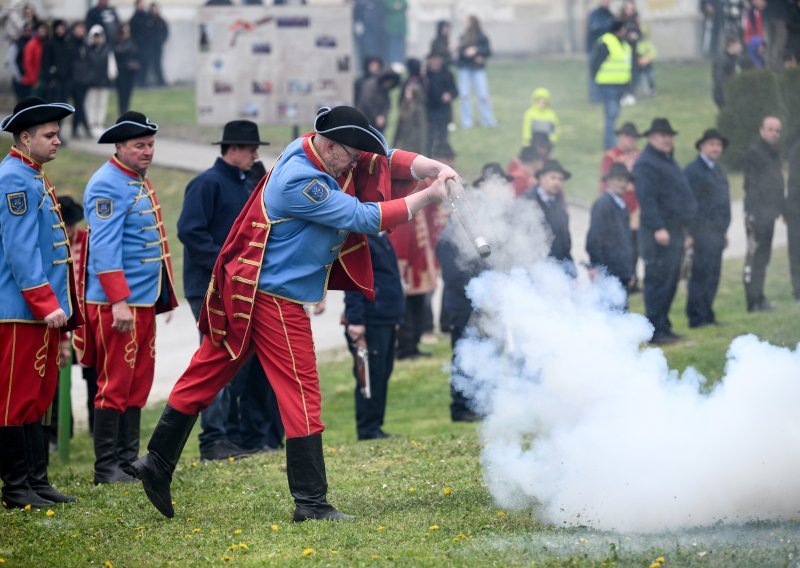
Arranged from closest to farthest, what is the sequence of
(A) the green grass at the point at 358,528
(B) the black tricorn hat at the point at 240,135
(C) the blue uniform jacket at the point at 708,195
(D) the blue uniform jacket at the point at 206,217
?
1. (A) the green grass at the point at 358,528
2. (D) the blue uniform jacket at the point at 206,217
3. (B) the black tricorn hat at the point at 240,135
4. (C) the blue uniform jacket at the point at 708,195

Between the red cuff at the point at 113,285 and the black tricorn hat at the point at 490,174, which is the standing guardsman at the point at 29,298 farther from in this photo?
the black tricorn hat at the point at 490,174

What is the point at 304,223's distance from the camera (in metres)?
7.23

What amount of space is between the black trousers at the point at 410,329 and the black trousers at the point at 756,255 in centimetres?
394

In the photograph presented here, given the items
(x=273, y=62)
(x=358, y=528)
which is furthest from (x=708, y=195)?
Result: (x=358, y=528)

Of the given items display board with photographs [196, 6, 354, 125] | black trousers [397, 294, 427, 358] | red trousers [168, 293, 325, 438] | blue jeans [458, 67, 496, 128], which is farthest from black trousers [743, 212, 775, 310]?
blue jeans [458, 67, 496, 128]

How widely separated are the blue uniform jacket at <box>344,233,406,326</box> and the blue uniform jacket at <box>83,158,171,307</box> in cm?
203

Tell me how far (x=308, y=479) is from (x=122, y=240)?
2.22 metres

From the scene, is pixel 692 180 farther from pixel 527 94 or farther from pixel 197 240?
pixel 527 94

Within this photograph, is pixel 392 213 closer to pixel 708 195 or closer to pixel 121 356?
pixel 121 356

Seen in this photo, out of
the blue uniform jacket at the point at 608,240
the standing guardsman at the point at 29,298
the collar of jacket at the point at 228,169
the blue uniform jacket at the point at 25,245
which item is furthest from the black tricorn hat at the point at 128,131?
the blue uniform jacket at the point at 608,240

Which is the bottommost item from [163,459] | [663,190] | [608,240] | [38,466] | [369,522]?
[369,522]

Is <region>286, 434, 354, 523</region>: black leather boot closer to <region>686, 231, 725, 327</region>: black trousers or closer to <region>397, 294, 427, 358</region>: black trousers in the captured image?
<region>397, 294, 427, 358</region>: black trousers

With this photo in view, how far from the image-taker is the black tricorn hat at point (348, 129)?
711 cm

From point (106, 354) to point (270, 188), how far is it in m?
1.97
